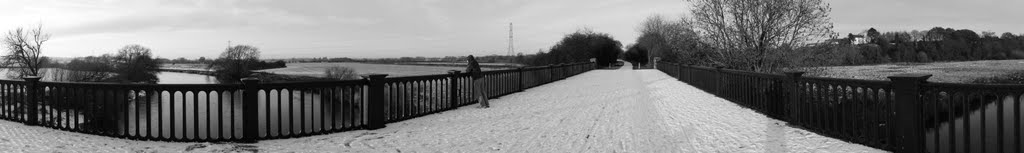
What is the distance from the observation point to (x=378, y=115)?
22.1 feet

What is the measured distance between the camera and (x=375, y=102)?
6719 mm

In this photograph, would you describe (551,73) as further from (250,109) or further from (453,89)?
(250,109)

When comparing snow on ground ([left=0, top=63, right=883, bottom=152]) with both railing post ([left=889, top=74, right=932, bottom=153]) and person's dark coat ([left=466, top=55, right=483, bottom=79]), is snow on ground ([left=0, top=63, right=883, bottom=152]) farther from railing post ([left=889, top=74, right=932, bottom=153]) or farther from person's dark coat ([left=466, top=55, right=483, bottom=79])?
person's dark coat ([left=466, top=55, right=483, bottom=79])

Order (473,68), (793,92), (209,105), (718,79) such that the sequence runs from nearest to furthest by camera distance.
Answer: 1. (209,105)
2. (793,92)
3. (473,68)
4. (718,79)

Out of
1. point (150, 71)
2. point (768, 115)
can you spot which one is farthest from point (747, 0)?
point (150, 71)

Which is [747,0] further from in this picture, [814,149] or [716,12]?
[814,149]

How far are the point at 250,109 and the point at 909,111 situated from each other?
20.4 ft

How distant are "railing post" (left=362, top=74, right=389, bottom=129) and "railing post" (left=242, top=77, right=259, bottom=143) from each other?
1.33m

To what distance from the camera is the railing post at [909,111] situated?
14.6 ft

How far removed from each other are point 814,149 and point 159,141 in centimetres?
671

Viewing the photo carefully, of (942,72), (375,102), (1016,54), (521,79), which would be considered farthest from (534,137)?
(1016,54)

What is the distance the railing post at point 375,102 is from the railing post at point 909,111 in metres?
5.37

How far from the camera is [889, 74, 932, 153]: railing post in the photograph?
14.6 ft

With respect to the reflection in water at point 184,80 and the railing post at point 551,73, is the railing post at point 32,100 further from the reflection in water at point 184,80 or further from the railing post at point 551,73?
the reflection in water at point 184,80
